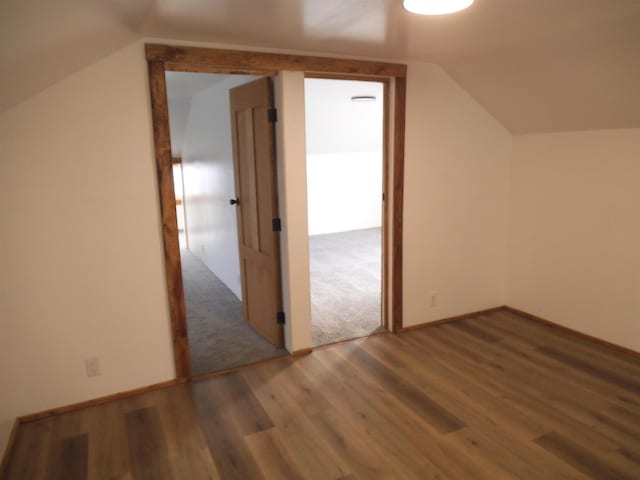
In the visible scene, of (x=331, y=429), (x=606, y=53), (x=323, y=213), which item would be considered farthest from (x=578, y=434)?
(x=323, y=213)

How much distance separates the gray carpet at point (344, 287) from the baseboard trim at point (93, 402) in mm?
1167

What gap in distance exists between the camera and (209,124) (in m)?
4.81

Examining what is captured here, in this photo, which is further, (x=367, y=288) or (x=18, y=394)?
(x=367, y=288)

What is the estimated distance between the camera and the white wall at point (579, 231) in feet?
10.3

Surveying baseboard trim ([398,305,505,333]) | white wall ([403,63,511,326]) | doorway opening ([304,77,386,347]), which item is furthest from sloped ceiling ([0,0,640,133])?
baseboard trim ([398,305,505,333])

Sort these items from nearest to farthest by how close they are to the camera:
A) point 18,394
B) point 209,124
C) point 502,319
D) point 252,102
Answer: point 18,394
point 252,102
point 502,319
point 209,124

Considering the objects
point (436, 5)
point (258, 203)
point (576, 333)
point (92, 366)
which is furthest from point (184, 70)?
point (576, 333)

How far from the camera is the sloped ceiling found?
1.73 meters

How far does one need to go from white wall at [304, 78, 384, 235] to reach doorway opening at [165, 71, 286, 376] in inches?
62.6

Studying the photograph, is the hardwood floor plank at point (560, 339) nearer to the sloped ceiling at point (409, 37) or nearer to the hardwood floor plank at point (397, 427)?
the hardwood floor plank at point (397, 427)

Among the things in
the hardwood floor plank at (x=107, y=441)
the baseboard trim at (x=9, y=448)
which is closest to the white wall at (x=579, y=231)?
the hardwood floor plank at (x=107, y=441)

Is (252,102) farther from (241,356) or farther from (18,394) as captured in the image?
(18,394)

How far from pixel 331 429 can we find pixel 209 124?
359cm

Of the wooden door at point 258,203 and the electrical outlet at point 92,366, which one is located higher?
the wooden door at point 258,203
